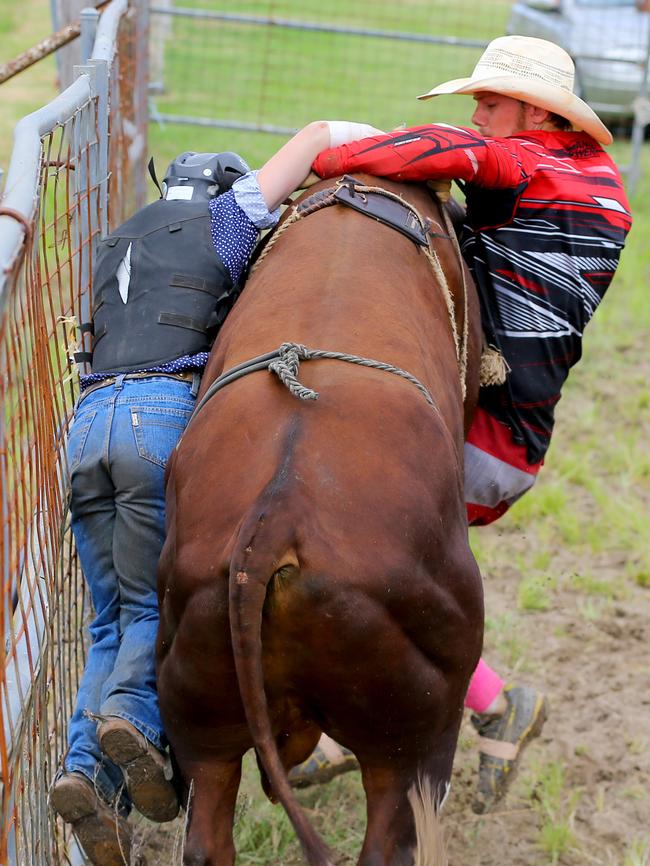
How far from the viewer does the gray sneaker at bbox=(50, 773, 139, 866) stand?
2637 mm

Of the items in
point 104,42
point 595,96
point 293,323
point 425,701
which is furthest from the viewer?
point 595,96

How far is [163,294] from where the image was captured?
296 cm

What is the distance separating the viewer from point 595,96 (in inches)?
474

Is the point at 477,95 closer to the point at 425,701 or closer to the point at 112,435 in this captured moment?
the point at 112,435

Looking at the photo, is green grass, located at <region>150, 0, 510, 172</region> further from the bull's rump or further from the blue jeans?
the bull's rump

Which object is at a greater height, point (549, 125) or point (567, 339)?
point (549, 125)

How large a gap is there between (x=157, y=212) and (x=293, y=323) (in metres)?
0.78

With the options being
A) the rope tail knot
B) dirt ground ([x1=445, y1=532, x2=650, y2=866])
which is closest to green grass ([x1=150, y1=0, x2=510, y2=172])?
dirt ground ([x1=445, y1=532, x2=650, y2=866])

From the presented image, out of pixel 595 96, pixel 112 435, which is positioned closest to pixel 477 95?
pixel 112 435

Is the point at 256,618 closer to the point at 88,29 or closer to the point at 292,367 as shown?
the point at 292,367

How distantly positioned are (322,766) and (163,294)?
168cm

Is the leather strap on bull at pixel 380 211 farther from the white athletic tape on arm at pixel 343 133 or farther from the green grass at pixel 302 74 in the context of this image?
the green grass at pixel 302 74

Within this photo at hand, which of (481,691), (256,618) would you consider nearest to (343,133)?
(256,618)

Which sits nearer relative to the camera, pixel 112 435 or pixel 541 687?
pixel 112 435
